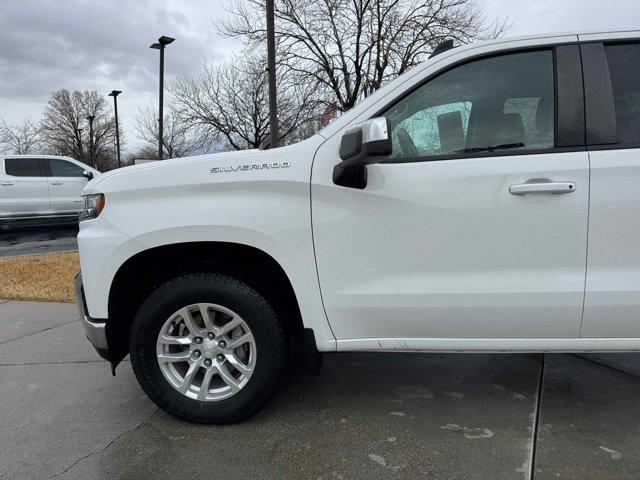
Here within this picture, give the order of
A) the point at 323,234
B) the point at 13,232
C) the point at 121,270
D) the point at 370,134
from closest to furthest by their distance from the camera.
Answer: the point at 370,134
the point at 323,234
the point at 121,270
the point at 13,232

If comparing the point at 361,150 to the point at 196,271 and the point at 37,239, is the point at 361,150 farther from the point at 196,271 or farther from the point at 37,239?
the point at 37,239

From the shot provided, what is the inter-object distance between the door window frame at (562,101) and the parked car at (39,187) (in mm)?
11285

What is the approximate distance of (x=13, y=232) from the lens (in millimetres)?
12500

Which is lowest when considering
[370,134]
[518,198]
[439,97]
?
[518,198]

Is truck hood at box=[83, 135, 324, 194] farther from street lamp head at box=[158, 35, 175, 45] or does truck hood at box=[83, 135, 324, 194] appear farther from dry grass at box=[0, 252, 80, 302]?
street lamp head at box=[158, 35, 175, 45]

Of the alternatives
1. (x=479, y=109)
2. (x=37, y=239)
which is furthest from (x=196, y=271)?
(x=37, y=239)

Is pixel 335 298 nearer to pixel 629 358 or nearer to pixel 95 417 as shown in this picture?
pixel 95 417

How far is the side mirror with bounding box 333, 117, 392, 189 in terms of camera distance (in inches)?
88.9

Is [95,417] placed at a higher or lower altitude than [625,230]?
lower

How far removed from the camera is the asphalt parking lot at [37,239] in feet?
32.2

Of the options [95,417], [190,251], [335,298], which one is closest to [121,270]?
[190,251]

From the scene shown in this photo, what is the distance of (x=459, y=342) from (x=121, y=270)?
71.9 inches

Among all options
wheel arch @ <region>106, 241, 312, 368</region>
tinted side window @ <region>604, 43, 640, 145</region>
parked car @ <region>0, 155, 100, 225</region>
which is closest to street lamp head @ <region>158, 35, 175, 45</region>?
parked car @ <region>0, 155, 100, 225</region>

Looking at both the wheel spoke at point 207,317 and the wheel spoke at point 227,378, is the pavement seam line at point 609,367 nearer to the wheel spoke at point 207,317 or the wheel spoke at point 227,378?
the wheel spoke at point 227,378
